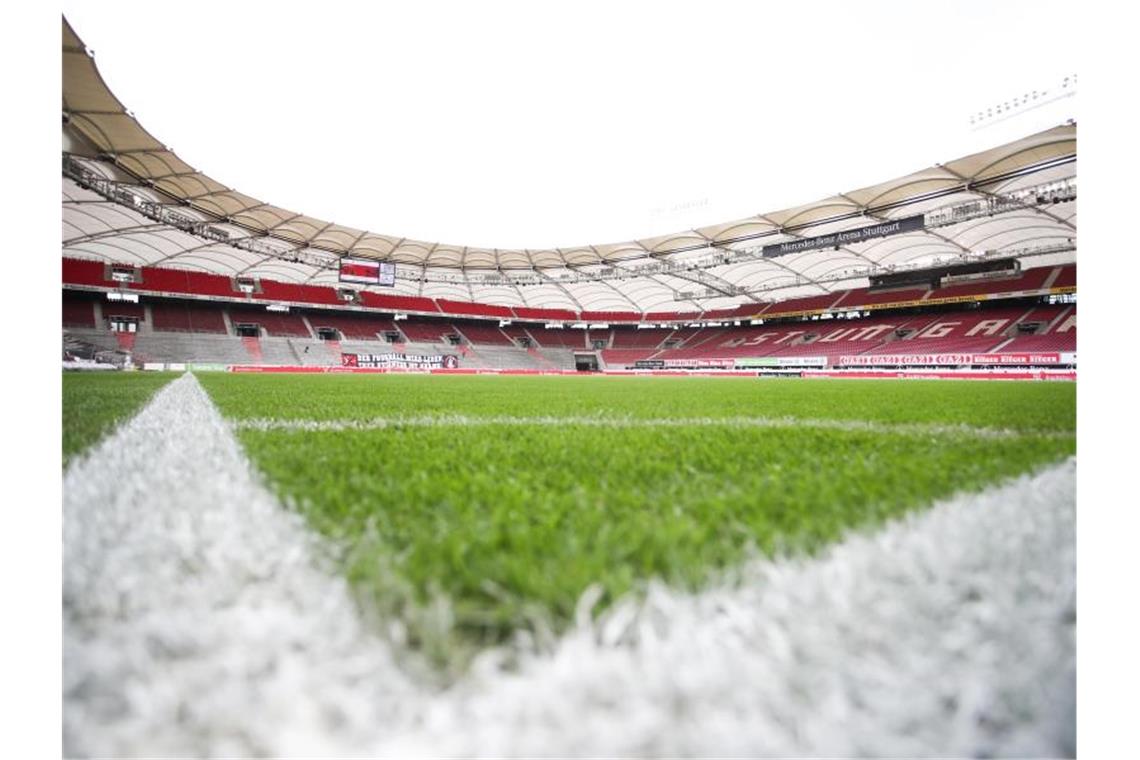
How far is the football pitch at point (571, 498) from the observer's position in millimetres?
694

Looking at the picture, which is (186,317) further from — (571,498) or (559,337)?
(571,498)

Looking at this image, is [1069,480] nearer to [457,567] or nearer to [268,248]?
[457,567]

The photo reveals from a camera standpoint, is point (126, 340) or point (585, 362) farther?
point (585, 362)

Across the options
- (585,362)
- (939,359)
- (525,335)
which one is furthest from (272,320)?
(939,359)

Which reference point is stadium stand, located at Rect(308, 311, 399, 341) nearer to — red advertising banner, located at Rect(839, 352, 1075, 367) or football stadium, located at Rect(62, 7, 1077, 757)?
red advertising banner, located at Rect(839, 352, 1075, 367)

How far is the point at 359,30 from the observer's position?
7.36 feet

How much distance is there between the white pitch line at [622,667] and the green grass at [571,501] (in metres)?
0.06

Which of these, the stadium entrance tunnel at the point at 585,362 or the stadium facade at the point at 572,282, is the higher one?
the stadium facade at the point at 572,282

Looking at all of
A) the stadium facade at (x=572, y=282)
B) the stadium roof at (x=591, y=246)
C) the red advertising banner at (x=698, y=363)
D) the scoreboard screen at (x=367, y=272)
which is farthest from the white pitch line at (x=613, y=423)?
the scoreboard screen at (x=367, y=272)

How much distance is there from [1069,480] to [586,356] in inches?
1283

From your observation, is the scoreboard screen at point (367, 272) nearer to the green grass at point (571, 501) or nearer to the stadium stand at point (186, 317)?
the stadium stand at point (186, 317)

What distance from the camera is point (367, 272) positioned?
24.7 m

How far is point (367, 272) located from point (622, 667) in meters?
26.7

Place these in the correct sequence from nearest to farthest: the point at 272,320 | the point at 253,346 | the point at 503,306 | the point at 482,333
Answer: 1. the point at 253,346
2. the point at 272,320
3. the point at 503,306
4. the point at 482,333
